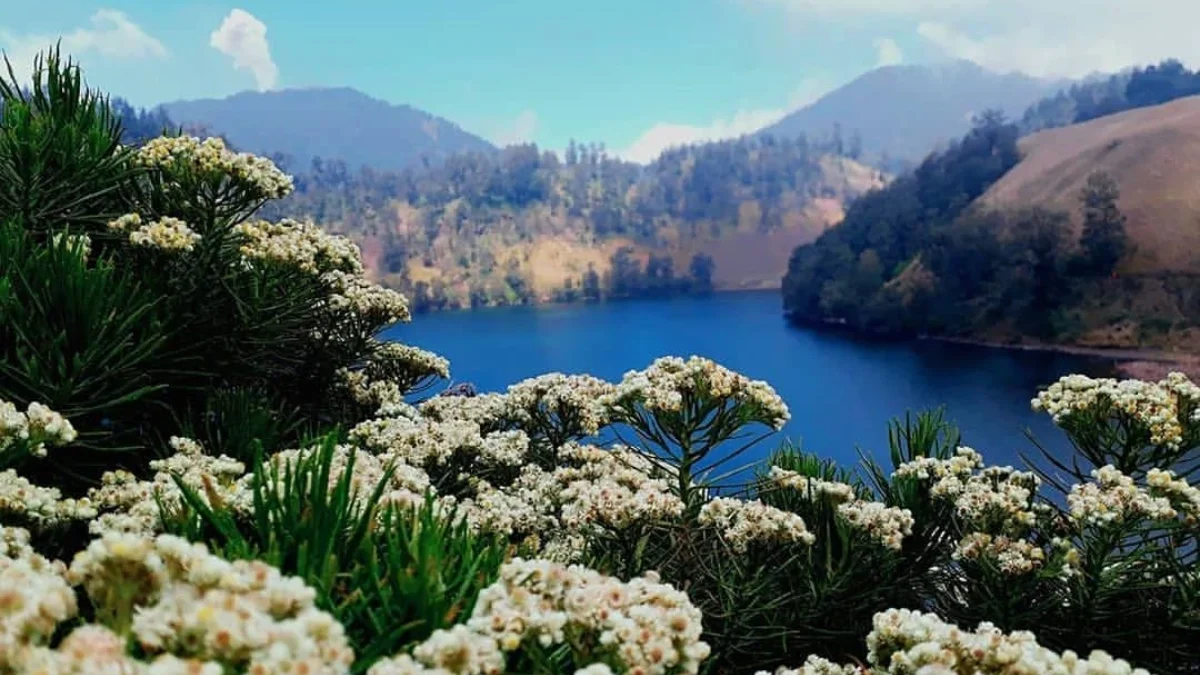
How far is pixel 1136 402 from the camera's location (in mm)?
4375

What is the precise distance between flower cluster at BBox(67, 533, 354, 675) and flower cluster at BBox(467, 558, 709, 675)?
0.46 m

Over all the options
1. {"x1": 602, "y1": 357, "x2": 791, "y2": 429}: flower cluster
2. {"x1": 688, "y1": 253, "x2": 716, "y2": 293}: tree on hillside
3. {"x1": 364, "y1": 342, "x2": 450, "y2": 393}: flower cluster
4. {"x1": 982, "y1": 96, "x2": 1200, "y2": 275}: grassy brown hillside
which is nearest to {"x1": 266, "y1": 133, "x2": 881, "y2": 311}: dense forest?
{"x1": 688, "y1": 253, "x2": 716, "y2": 293}: tree on hillside

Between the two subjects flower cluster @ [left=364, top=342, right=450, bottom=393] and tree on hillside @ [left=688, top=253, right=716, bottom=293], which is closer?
flower cluster @ [left=364, top=342, right=450, bottom=393]

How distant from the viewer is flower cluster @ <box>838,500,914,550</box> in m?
4.00

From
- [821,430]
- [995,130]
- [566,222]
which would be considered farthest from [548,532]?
[566,222]

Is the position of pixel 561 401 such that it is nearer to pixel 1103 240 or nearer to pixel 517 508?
pixel 517 508

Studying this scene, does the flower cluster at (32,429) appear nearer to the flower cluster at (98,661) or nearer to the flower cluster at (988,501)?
the flower cluster at (98,661)

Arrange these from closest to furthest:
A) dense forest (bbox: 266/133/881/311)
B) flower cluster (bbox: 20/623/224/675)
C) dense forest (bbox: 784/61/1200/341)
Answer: flower cluster (bbox: 20/623/224/675) → dense forest (bbox: 784/61/1200/341) → dense forest (bbox: 266/133/881/311)

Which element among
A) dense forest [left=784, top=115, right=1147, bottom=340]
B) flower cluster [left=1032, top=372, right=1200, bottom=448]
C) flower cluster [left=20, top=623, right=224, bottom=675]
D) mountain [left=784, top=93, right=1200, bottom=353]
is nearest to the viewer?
flower cluster [left=20, top=623, right=224, bottom=675]

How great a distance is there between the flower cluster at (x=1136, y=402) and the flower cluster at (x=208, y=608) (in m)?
4.25

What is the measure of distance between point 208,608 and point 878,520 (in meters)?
3.29

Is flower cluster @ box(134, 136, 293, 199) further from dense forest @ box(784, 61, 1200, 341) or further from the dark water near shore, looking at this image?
dense forest @ box(784, 61, 1200, 341)

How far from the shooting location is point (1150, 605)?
A: 402 cm

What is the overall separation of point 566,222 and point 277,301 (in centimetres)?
18515
